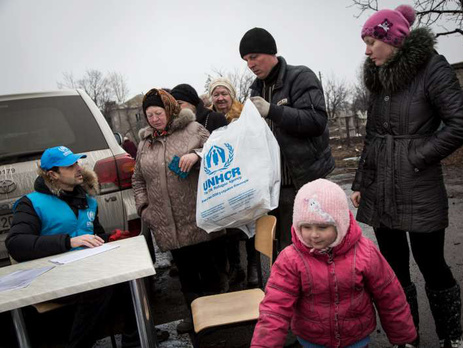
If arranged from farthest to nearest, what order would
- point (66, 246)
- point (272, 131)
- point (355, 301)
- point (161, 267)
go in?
1. point (161, 267)
2. point (272, 131)
3. point (66, 246)
4. point (355, 301)

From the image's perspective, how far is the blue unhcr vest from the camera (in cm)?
238

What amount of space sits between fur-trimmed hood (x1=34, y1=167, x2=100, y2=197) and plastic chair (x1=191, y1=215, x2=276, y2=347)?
1066 mm

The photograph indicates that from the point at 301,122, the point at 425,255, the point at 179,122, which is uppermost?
the point at 179,122

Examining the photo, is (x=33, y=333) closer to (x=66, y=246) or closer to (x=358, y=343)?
(x=66, y=246)

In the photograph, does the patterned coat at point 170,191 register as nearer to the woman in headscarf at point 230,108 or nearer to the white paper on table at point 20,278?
the white paper on table at point 20,278

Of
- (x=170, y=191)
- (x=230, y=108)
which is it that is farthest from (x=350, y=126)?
(x=170, y=191)

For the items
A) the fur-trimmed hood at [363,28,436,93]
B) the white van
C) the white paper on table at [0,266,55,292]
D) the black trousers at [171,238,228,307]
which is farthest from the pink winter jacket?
the white van

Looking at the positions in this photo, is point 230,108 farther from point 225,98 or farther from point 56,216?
point 56,216

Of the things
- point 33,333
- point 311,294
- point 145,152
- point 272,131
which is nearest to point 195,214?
point 145,152

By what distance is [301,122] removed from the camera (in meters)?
2.39

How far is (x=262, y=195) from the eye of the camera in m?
2.38

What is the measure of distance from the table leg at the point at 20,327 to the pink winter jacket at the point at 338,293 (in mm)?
1203

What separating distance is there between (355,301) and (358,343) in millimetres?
217

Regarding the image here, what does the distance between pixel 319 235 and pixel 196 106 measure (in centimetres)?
247
